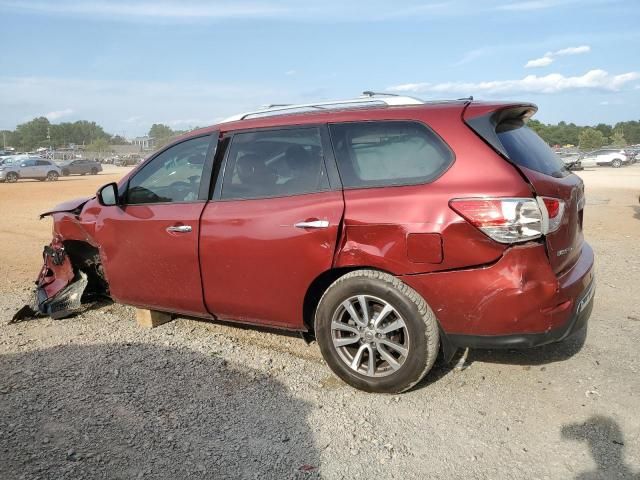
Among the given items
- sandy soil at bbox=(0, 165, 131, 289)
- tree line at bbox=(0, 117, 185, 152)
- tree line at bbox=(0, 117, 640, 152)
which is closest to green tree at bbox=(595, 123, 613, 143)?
tree line at bbox=(0, 117, 640, 152)

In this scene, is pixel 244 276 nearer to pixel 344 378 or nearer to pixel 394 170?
pixel 344 378

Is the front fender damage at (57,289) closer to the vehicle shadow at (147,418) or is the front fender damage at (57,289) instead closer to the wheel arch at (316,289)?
the vehicle shadow at (147,418)

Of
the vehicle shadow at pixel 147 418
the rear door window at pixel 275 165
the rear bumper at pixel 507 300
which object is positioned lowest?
the vehicle shadow at pixel 147 418

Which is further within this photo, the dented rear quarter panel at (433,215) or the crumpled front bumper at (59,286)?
the crumpled front bumper at (59,286)

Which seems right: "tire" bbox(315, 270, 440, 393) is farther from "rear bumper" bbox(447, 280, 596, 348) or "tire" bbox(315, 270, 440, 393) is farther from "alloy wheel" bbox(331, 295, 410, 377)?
"rear bumper" bbox(447, 280, 596, 348)

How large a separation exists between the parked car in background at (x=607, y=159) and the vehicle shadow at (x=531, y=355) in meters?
41.6

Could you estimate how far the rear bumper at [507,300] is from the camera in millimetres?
3182

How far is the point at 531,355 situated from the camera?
4.18 m

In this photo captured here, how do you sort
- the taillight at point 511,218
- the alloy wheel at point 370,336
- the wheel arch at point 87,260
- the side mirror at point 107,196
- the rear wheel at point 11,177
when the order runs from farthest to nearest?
the rear wheel at point 11,177 → the wheel arch at point 87,260 → the side mirror at point 107,196 → the alloy wheel at point 370,336 → the taillight at point 511,218

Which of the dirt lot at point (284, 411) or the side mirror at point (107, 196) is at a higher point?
the side mirror at point (107, 196)

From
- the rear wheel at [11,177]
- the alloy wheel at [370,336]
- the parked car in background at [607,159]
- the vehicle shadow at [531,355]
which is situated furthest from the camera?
the parked car in background at [607,159]

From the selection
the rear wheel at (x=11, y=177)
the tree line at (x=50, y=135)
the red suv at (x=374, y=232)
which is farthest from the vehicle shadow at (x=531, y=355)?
the tree line at (x=50, y=135)

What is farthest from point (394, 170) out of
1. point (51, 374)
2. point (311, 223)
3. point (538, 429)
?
point (51, 374)

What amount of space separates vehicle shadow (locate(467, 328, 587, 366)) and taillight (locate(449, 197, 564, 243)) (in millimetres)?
1321
